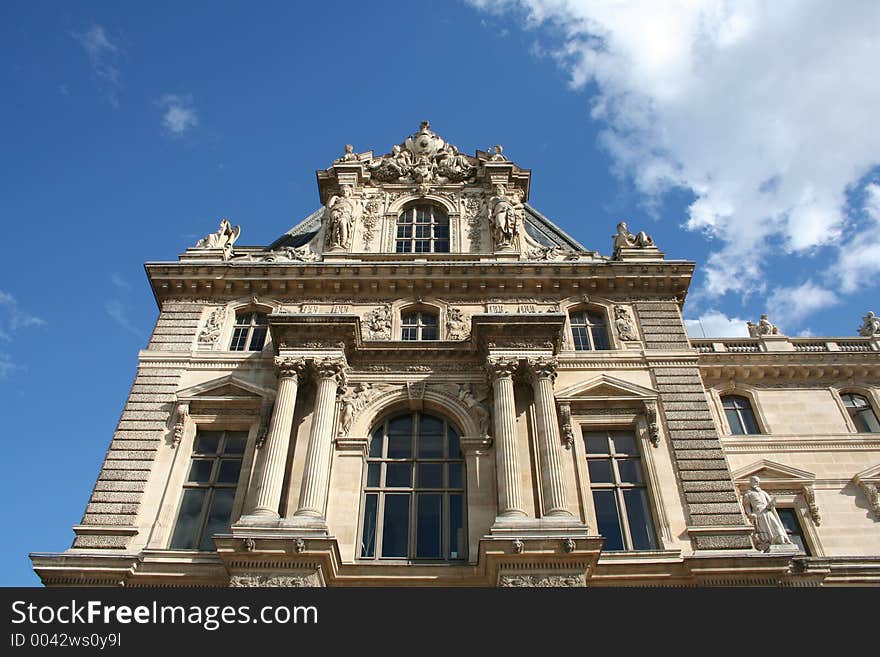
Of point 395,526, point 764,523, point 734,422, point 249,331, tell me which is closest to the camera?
point 764,523

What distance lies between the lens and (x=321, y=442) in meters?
21.2

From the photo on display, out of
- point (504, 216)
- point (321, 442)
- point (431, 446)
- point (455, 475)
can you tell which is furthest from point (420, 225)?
point (321, 442)

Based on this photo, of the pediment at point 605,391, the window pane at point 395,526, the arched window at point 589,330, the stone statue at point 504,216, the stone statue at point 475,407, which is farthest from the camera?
the stone statue at point 504,216

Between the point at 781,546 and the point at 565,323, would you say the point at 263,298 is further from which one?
the point at 781,546

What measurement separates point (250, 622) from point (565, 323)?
50.2 feet

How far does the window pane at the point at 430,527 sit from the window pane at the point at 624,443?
596cm

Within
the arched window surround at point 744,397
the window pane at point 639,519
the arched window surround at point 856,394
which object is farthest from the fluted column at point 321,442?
the arched window surround at point 856,394

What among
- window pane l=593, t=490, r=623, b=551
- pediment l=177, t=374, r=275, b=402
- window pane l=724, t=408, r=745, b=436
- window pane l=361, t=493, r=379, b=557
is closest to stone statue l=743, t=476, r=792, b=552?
window pane l=593, t=490, r=623, b=551

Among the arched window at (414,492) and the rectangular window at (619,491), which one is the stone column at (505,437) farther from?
the rectangular window at (619,491)

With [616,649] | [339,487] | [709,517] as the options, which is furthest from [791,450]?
[339,487]

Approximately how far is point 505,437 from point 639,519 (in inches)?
184

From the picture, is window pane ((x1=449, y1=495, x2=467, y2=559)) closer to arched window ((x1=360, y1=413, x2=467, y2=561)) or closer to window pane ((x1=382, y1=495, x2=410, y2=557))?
arched window ((x1=360, y1=413, x2=467, y2=561))

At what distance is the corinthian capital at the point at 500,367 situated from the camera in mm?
22812

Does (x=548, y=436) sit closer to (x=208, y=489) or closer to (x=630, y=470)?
(x=630, y=470)
